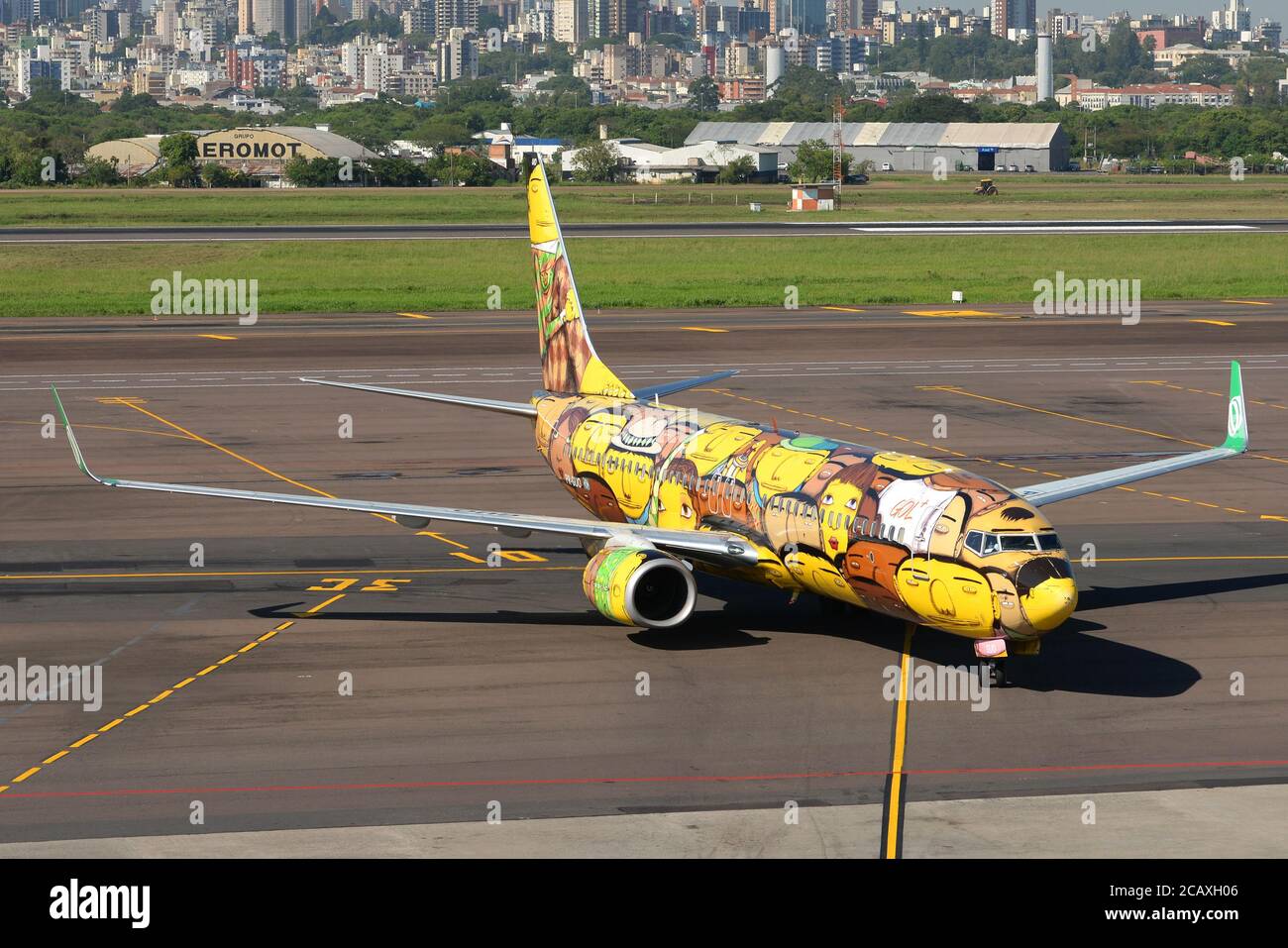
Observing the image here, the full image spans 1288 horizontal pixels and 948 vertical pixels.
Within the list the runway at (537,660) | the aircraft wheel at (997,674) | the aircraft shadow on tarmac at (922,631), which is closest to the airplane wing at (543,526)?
the aircraft shadow on tarmac at (922,631)

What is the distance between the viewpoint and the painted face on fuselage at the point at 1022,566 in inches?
1223

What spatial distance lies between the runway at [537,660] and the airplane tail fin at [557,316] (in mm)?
4642

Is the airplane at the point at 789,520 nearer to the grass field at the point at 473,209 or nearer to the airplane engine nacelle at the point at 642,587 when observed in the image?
the airplane engine nacelle at the point at 642,587

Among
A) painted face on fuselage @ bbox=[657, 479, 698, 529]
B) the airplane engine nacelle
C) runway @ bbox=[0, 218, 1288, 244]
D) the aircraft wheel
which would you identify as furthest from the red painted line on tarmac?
runway @ bbox=[0, 218, 1288, 244]

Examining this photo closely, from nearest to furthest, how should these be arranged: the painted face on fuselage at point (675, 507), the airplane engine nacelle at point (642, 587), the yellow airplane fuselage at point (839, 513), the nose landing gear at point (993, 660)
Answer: the yellow airplane fuselage at point (839, 513) < the nose landing gear at point (993, 660) < the airplane engine nacelle at point (642, 587) < the painted face on fuselage at point (675, 507)

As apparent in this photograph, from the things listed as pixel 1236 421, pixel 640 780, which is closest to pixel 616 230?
pixel 1236 421

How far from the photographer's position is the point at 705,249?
443ft

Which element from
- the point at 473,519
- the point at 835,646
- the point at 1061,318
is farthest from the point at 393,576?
the point at 1061,318

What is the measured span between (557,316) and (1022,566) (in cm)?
1943

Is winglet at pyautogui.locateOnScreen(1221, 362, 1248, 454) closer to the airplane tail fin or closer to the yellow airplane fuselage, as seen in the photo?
the yellow airplane fuselage

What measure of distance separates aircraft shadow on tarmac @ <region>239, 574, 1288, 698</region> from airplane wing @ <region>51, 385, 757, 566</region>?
6.48 ft

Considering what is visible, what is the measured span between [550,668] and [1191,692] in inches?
500

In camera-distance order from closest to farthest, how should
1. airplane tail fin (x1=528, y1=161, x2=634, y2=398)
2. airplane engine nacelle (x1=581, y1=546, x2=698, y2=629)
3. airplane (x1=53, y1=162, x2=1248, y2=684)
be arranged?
airplane (x1=53, y1=162, x2=1248, y2=684) → airplane engine nacelle (x1=581, y1=546, x2=698, y2=629) → airplane tail fin (x1=528, y1=161, x2=634, y2=398)

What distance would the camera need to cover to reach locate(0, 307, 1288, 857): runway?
2725 cm
